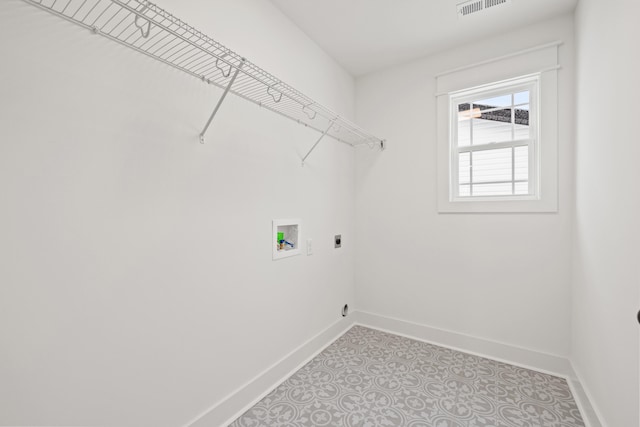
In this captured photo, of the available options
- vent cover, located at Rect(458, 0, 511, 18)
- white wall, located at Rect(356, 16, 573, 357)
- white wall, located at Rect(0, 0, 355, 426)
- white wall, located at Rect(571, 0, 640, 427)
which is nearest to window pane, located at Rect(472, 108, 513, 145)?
white wall, located at Rect(356, 16, 573, 357)

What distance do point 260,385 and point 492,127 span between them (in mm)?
2543

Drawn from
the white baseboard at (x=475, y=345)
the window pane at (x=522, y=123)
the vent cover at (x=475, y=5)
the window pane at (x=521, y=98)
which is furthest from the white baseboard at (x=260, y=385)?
the vent cover at (x=475, y=5)

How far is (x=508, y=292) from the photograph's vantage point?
6.99ft

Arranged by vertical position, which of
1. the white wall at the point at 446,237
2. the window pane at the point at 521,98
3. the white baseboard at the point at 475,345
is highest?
the window pane at the point at 521,98

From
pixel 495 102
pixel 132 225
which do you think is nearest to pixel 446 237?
pixel 495 102

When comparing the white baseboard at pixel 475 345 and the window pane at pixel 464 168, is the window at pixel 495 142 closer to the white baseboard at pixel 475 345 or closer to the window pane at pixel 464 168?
the window pane at pixel 464 168

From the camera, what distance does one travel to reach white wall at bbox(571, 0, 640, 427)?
1.07 m

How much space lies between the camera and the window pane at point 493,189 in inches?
86.5

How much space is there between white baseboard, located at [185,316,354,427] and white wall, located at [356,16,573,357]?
0.74m

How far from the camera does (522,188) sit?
2145mm

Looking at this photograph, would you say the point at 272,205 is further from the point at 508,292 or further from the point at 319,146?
the point at 508,292

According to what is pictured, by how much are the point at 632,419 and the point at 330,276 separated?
178cm

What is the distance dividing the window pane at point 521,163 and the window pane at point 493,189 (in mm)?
97

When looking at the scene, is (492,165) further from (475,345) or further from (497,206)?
(475,345)
